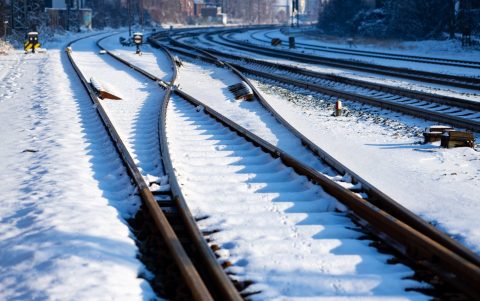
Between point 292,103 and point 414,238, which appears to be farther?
point 292,103

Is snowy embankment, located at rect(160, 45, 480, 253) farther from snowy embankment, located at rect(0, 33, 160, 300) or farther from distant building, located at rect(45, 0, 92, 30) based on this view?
distant building, located at rect(45, 0, 92, 30)

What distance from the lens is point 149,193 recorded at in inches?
257

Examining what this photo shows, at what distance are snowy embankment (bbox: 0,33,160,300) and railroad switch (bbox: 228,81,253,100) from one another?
166 inches

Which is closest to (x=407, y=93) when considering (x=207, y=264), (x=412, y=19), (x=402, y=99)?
(x=402, y=99)

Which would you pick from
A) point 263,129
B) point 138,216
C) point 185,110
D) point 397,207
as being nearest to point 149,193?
point 138,216

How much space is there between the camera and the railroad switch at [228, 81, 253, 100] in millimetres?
15484

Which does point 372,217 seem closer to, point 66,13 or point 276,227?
point 276,227

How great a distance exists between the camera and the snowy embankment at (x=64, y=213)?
4633mm

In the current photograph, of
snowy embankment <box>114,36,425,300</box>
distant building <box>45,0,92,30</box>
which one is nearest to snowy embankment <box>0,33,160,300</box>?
snowy embankment <box>114,36,425,300</box>

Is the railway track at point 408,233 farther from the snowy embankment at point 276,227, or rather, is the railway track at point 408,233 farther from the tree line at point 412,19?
the tree line at point 412,19

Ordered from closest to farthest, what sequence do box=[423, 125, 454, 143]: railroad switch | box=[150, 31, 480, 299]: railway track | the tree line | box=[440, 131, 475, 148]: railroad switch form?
box=[150, 31, 480, 299]: railway track → box=[440, 131, 475, 148]: railroad switch → box=[423, 125, 454, 143]: railroad switch → the tree line

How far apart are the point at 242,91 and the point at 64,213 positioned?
10449 millimetres

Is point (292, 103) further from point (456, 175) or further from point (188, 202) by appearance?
point (188, 202)

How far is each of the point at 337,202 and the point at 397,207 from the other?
67 centimetres
